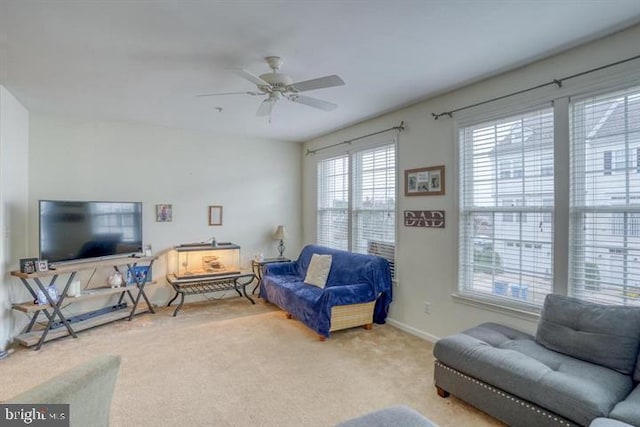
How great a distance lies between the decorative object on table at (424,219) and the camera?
144 inches

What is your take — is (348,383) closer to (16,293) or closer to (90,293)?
(90,293)

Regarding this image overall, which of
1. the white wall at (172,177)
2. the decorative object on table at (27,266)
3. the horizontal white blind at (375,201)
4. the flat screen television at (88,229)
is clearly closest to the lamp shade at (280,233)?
the white wall at (172,177)

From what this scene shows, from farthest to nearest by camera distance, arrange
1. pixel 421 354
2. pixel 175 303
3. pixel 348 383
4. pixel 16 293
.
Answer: pixel 175 303
pixel 16 293
pixel 421 354
pixel 348 383

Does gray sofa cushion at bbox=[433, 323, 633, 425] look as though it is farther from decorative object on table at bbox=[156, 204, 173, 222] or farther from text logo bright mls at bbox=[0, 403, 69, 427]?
decorative object on table at bbox=[156, 204, 173, 222]

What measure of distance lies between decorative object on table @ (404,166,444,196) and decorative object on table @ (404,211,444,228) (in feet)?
0.71

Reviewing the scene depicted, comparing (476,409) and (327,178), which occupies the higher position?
(327,178)

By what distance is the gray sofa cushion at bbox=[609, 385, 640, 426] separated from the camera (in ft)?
5.42

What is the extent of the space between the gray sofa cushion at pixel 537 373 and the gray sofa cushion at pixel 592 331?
6 centimetres

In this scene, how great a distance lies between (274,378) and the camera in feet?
9.43

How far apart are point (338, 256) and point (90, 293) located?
3.10 meters

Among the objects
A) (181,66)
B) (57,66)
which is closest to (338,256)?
(181,66)

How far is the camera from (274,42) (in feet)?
8.16

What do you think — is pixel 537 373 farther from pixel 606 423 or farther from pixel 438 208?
pixel 438 208

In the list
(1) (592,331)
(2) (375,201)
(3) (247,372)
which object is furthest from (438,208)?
(3) (247,372)
